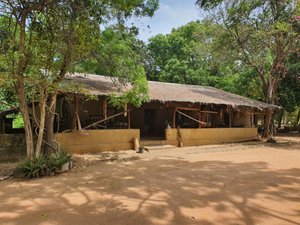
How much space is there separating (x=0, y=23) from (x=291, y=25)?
45.9 feet

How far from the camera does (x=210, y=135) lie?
56.7 feet

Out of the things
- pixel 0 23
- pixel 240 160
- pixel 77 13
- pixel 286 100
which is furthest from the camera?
pixel 286 100

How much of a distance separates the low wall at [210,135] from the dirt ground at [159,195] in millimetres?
4964

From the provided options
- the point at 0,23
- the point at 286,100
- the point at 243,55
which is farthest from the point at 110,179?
the point at 286,100

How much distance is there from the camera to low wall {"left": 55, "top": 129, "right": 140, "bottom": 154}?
495 inches

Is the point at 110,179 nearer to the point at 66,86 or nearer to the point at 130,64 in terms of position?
the point at 66,86

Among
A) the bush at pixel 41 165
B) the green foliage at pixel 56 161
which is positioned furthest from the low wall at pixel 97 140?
the bush at pixel 41 165

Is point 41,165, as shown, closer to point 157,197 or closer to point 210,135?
point 157,197

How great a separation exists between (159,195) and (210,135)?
1119 centimetres

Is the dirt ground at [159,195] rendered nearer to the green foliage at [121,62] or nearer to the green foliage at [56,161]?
the green foliage at [56,161]

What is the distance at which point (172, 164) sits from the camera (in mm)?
10641

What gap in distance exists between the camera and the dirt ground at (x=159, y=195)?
5203mm

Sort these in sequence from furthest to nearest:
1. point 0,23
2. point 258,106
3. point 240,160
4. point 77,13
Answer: point 258,106, point 240,160, point 0,23, point 77,13

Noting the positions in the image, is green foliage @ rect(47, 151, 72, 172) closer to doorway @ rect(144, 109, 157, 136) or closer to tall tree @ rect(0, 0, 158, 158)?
tall tree @ rect(0, 0, 158, 158)
